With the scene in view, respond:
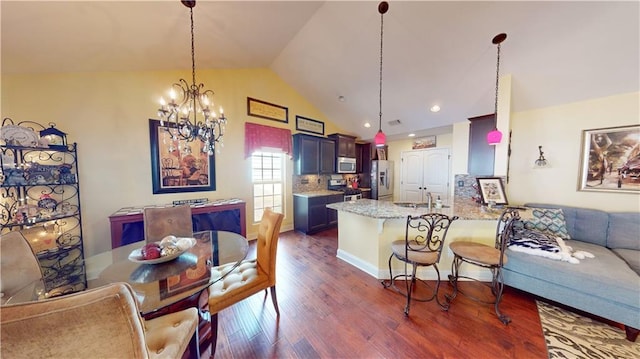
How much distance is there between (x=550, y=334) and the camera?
173 centimetres

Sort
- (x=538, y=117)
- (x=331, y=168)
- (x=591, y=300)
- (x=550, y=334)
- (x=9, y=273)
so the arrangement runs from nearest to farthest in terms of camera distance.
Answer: (x=9, y=273), (x=550, y=334), (x=591, y=300), (x=538, y=117), (x=331, y=168)

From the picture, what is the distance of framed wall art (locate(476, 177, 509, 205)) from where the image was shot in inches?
117

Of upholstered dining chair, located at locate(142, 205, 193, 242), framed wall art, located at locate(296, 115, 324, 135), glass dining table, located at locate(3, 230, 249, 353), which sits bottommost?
glass dining table, located at locate(3, 230, 249, 353)

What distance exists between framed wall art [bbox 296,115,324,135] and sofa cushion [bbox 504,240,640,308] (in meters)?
4.13

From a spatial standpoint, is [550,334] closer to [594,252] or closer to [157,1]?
[594,252]

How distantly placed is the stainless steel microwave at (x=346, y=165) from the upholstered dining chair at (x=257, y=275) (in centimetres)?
344

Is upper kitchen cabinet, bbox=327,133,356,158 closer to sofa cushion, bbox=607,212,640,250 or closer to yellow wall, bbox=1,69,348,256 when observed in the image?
yellow wall, bbox=1,69,348,256

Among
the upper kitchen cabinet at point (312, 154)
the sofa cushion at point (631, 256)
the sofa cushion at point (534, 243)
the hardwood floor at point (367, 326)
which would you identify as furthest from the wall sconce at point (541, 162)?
the upper kitchen cabinet at point (312, 154)

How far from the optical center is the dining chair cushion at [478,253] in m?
1.96

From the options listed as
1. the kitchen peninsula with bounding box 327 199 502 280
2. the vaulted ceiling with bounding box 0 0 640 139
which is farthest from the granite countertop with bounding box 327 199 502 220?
the vaulted ceiling with bounding box 0 0 640 139

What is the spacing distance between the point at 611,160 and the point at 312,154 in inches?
181

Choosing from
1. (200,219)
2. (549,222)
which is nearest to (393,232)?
(549,222)

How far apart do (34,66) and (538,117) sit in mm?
6633

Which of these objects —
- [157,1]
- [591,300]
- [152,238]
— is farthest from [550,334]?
[157,1]
